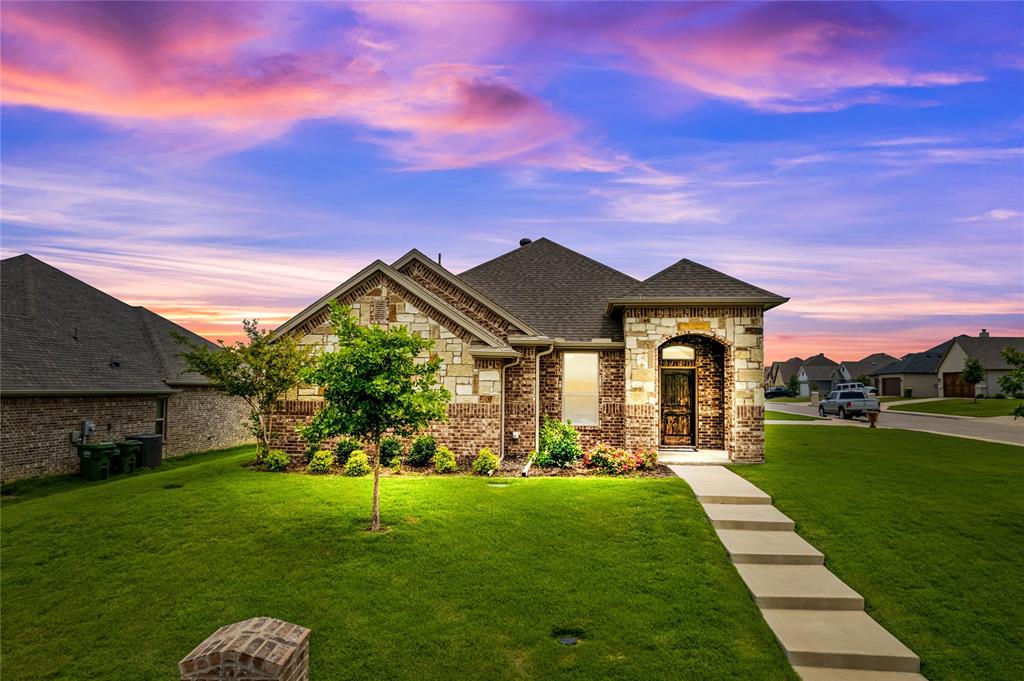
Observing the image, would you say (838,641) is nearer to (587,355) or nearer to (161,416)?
(587,355)

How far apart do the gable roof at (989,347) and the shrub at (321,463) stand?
67.8 meters

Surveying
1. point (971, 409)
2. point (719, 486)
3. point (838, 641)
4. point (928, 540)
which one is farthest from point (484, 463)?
point (971, 409)

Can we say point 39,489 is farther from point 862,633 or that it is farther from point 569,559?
point 862,633

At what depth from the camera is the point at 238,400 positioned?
2906 centimetres

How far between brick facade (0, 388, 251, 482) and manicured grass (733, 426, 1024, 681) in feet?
47.4

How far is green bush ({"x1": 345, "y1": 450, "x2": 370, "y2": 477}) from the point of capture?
14.6 meters

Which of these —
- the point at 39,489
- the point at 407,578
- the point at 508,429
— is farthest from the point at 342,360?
the point at 39,489

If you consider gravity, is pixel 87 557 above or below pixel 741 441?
below

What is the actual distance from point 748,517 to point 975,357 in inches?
2560

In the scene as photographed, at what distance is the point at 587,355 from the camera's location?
59.1ft

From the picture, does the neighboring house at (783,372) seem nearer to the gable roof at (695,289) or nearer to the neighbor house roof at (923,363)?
the neighbor house roof at (923,363)

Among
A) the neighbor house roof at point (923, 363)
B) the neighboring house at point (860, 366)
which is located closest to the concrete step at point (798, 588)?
the neighbor house roof at point (923, 363)

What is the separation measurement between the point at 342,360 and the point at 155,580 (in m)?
4.36

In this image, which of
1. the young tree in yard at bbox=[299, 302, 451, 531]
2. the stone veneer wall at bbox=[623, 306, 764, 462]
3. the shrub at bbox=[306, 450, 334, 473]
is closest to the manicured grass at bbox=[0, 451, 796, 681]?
the young tree in yard at bbox=[299, 302, 451, 531]
